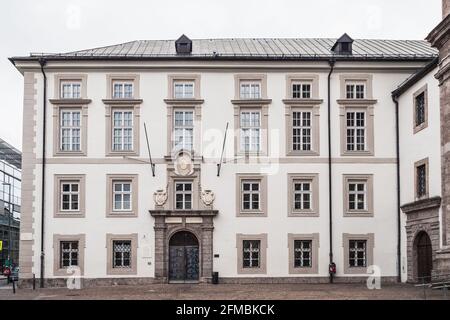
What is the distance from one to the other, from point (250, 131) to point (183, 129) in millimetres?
3421

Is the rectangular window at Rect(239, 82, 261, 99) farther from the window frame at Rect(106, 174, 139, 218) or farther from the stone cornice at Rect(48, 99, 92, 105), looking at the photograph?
the stone cornice at Rect(48, 99, 92, 105)

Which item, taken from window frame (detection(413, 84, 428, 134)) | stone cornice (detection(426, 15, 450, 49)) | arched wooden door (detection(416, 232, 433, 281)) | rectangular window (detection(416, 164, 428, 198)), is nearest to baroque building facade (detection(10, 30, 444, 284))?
window frame (detection(413, 84, 428, 134))

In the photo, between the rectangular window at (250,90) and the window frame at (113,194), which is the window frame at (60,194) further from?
the rectangular window at (250,90)

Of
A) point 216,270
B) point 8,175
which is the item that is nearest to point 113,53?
point 216,270

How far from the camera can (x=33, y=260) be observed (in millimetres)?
34125

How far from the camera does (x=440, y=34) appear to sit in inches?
1101

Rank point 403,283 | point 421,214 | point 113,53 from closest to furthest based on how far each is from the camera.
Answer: point 421,214 < point 403,283 < point 113,53

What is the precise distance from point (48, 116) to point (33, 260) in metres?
7.26

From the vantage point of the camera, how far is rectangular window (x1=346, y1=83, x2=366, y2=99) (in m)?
35.6

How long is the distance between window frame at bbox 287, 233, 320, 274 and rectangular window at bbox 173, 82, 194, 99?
28.9ft

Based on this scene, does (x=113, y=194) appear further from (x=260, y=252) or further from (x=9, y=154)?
(x=9, y=154)

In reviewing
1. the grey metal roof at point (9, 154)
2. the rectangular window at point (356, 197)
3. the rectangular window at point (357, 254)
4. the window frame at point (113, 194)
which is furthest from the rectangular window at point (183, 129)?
the grey metal roof at point (9, 154)

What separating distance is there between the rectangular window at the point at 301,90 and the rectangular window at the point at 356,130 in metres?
2.31

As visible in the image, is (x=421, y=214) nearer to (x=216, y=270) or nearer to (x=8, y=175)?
(x=216, y=270)
